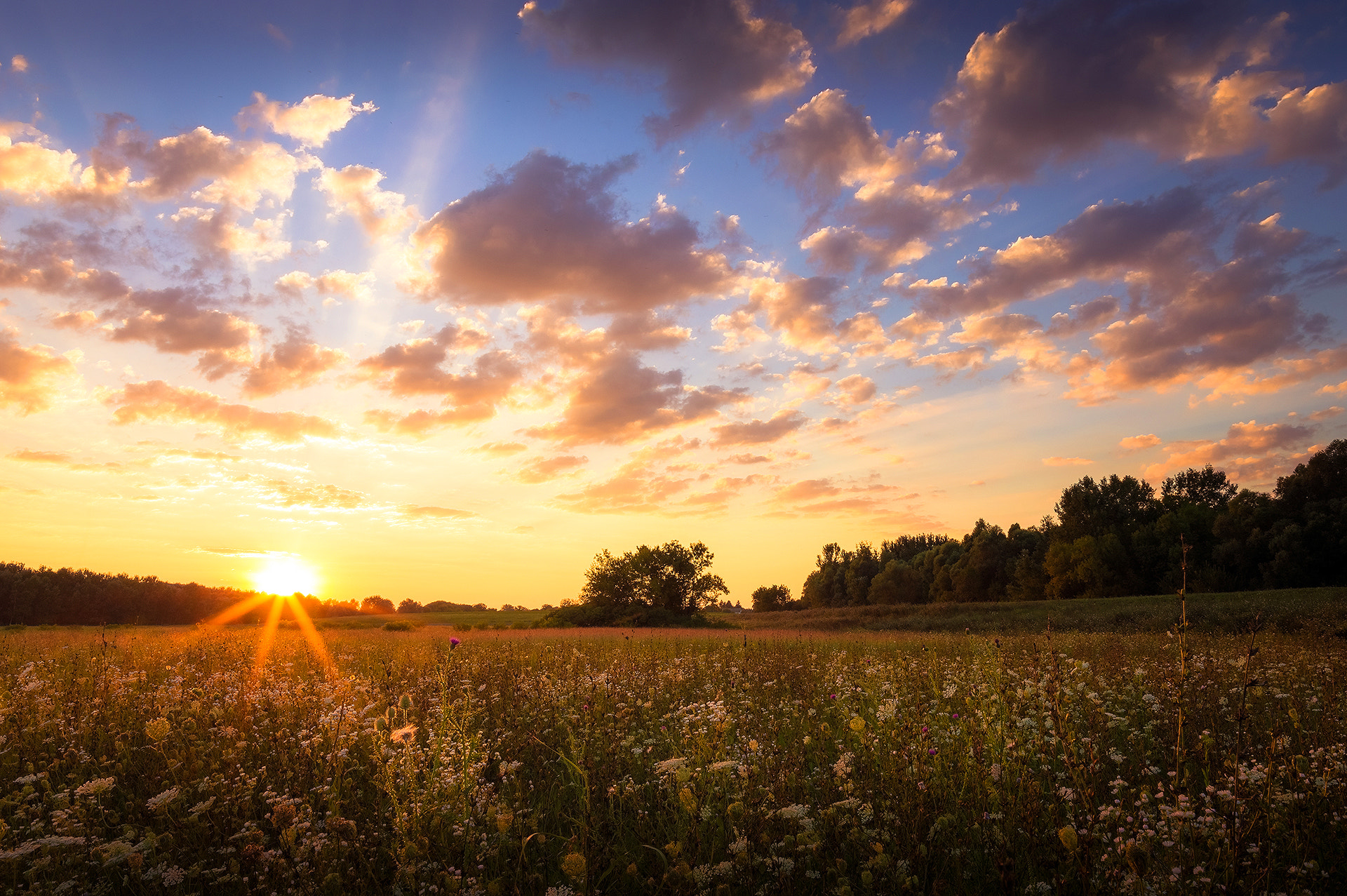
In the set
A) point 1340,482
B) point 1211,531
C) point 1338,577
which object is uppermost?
point 1340,482

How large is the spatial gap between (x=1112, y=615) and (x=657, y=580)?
38.9 meters

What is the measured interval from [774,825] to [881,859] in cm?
99

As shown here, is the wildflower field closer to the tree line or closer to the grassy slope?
the grassy slope

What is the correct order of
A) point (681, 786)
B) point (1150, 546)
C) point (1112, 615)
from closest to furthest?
point (681, 786)
point (1112, 615)
point (1150, 546)

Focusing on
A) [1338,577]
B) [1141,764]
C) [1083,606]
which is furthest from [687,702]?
[1338,577]

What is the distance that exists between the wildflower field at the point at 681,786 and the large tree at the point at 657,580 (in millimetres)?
53645

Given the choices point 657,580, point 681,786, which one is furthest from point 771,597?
point 681,786

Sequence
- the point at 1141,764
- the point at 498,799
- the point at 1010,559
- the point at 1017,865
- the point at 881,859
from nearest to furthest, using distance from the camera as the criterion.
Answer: the point at 881,859 → the point at 1017,865 → the point at 498,799 → the point at 1141,764 → the point at 1010,559

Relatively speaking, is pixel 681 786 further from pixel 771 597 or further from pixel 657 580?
pixel 771 597

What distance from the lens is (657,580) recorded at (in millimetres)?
63000

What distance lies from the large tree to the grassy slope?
11.6m

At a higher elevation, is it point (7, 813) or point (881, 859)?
point (881, 859)

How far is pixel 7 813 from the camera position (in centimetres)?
454

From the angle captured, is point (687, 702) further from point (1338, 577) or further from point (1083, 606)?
point (1338, 577)
